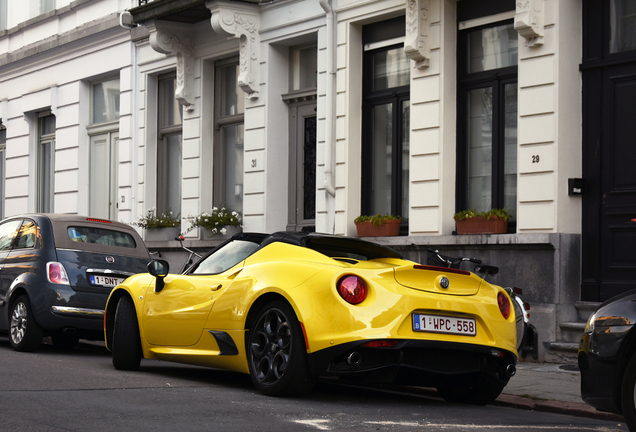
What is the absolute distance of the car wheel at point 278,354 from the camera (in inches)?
276

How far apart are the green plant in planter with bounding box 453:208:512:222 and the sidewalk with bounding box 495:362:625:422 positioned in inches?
91.8

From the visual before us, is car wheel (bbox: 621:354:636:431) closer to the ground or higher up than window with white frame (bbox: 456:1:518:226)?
closer to the ground

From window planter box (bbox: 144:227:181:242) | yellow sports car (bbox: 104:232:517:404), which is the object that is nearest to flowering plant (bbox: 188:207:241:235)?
window planter box (bbox: 144:227:181:242)

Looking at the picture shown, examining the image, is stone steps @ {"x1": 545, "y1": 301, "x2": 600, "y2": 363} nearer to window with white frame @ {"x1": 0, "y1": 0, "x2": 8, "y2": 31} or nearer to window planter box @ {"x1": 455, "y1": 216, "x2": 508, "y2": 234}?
window planter box @ {"x1": 455, "y1": 216, "x2": 508, "y2": 234}

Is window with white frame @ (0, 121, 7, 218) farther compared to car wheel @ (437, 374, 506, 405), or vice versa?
window with white frame @ (0, 121, 7, 218)

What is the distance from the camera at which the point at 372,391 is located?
8422 mm

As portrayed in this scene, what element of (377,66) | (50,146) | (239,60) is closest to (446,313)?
(377,66)

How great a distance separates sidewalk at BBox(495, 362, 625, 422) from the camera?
768 centimetres

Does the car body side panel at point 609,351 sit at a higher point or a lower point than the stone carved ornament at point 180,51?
lower

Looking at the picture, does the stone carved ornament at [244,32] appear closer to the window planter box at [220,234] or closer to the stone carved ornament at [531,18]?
the window planter box at [220,234]

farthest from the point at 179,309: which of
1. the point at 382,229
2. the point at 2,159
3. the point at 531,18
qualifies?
the point at 2,159

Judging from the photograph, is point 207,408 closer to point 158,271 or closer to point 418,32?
point 158,271

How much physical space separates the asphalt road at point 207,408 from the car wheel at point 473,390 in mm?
158

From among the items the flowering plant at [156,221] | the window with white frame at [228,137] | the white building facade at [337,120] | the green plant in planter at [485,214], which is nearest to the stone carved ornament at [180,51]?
the white building facade at [337,120]
